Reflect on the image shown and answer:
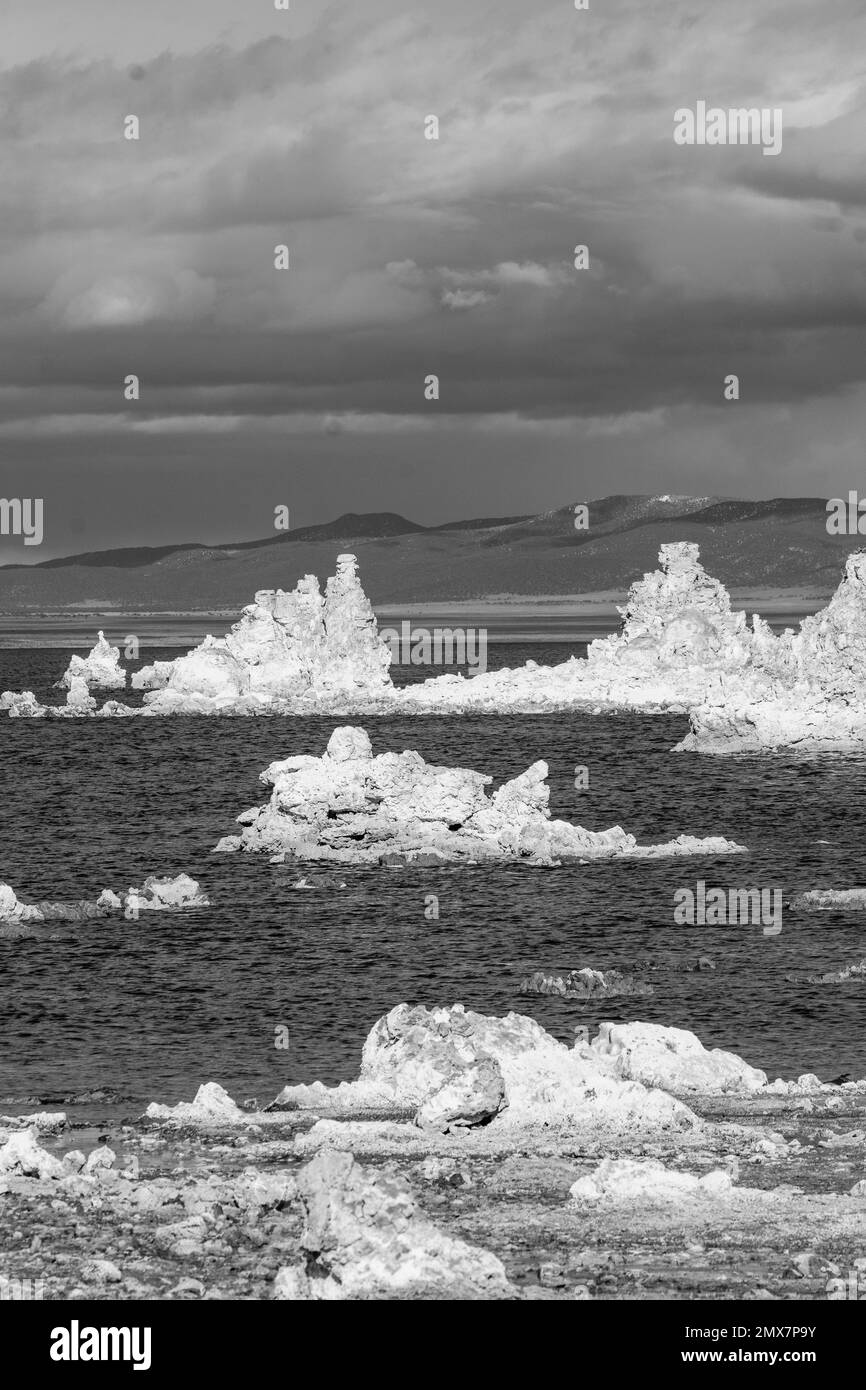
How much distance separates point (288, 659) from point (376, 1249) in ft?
363

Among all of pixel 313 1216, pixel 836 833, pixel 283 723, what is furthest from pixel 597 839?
pixel 283 723

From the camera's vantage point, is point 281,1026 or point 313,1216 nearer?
point 313,1216

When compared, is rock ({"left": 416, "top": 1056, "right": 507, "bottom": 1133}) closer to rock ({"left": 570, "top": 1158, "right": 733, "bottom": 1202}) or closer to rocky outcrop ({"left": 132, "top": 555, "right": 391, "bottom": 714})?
rock ({"left": 570, "top": 1158, "right": 733, "bottom": 1202})

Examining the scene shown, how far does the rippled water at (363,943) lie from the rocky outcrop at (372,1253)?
37.9 ft

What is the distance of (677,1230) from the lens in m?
19.8

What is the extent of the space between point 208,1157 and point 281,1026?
37.1 feet

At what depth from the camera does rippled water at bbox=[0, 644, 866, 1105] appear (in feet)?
109

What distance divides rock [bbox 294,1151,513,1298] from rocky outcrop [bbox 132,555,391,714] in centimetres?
10699

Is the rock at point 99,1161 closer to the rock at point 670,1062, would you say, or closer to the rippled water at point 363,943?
the rippled water at point 363,943

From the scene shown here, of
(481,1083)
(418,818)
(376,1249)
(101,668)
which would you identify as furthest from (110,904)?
(101,668)

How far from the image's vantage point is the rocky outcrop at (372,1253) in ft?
57.0

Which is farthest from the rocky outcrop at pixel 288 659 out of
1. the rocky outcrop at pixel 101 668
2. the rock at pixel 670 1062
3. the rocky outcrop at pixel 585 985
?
the rock at pixel 670 1062
